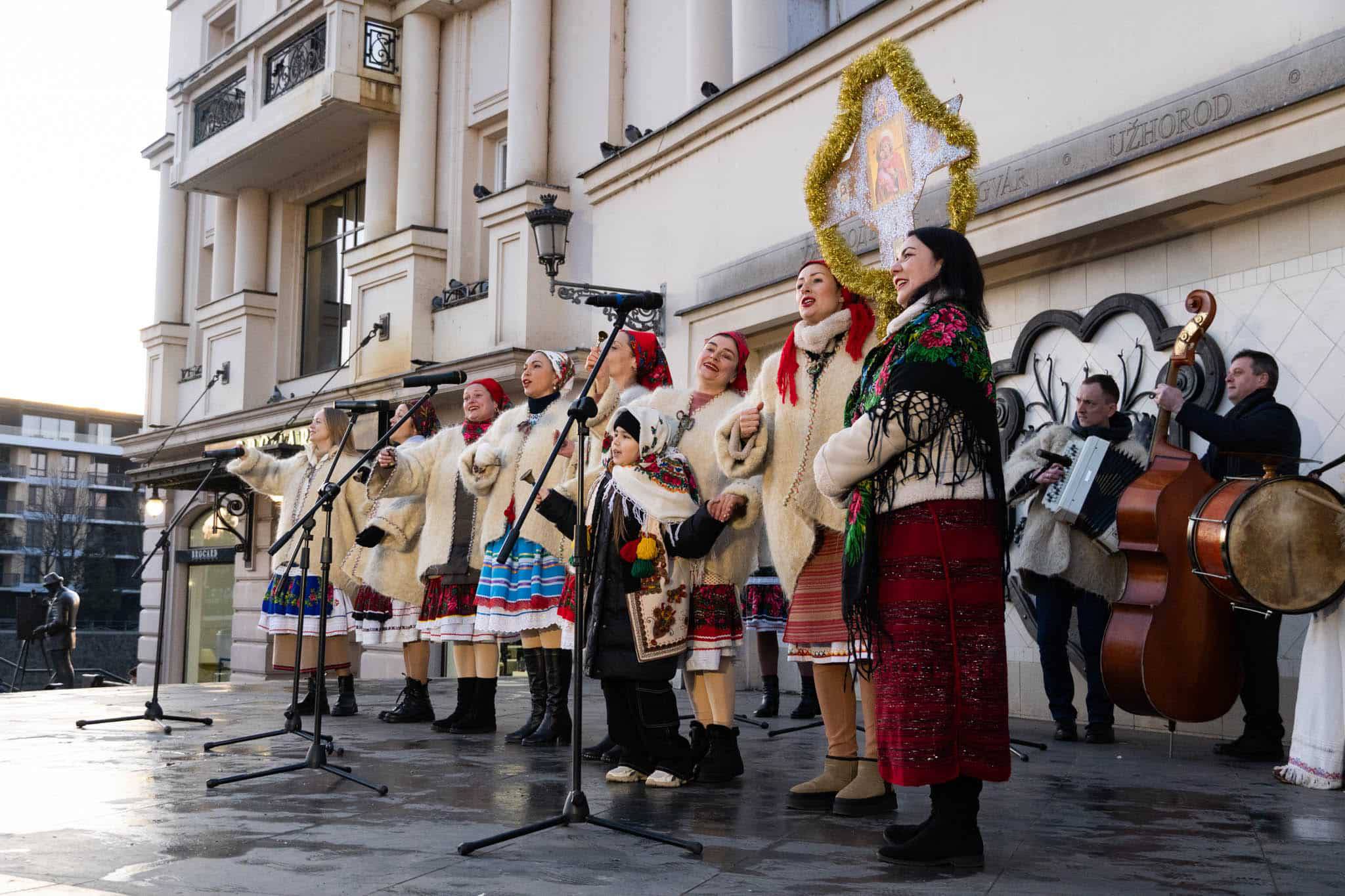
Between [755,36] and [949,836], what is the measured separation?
347 inches

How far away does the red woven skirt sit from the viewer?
3709 mm

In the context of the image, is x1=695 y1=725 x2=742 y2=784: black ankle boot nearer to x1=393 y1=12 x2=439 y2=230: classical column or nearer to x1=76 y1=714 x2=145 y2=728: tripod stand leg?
x1=76 y1=714 x2=145 y2=728: tripod stand leg

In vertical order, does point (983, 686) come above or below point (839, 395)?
below

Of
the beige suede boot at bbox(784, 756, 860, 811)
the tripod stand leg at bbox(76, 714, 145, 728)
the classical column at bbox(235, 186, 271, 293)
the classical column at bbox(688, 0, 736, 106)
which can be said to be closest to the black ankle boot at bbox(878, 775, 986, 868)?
the beige suede boot at bbox(784, 756, 860, 811)

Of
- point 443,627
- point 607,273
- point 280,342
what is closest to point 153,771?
point 443,627

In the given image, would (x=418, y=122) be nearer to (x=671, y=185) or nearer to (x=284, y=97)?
(x=284, y=97)

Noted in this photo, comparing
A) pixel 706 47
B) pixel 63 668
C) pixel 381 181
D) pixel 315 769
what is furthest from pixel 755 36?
pixel 63 668

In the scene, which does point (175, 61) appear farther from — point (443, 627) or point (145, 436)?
point (443, 627)

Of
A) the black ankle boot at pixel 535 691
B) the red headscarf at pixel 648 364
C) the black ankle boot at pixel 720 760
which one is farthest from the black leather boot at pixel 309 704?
the black ankle boot at pixel 720 760

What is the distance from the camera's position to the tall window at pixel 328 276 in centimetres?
1884

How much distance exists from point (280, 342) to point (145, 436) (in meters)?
3.17

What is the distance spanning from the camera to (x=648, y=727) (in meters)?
5.19

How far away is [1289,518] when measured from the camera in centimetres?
513

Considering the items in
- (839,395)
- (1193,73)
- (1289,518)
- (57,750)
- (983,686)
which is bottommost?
(57,750)
